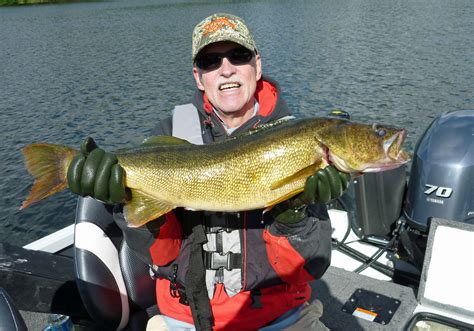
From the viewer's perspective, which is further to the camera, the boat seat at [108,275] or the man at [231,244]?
the boat seat at [108,275]

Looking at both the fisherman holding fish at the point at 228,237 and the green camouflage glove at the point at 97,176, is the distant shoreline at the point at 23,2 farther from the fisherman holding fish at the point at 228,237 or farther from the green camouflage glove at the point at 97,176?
the green camouflage glove at the point at 97,176

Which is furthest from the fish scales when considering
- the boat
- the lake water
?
the lake water

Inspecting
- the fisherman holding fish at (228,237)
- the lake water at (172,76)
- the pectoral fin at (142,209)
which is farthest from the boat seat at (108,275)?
the lake water at (172,76)

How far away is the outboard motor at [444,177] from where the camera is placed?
445cm

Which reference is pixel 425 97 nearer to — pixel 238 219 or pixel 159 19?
pixel 238 219

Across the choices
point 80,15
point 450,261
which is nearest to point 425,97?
point 450,261

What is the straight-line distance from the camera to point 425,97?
16516 mm

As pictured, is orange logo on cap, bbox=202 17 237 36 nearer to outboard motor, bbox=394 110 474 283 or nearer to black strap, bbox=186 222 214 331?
black strap, bbox=186 222 214 331

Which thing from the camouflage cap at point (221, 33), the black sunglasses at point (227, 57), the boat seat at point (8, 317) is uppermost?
the camouflage cap at point (221, 33)

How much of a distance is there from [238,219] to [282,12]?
40366mm

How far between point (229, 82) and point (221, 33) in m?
0.37

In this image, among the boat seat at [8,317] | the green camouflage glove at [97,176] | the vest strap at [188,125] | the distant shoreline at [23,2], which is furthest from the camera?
the distant shoreline at [23,2]

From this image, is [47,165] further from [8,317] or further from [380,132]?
[380,132]

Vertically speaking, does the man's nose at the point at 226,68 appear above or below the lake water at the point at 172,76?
above
